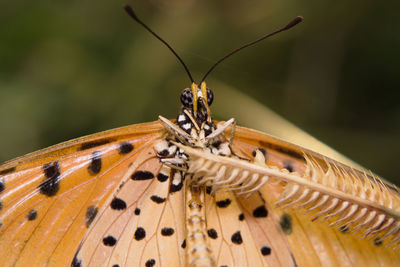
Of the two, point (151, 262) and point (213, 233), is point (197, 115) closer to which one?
point (213, 233)

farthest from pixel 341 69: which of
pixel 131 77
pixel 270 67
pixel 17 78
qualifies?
pixel 17 78

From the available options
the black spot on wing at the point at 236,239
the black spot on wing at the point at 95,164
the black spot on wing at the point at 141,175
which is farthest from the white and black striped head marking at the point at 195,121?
the black spot on wing at the point at 236,239

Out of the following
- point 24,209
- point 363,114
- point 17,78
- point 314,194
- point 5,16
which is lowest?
point 314,194

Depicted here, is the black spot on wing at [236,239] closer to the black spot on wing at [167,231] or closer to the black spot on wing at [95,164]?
the black spot on wing at [167,231]

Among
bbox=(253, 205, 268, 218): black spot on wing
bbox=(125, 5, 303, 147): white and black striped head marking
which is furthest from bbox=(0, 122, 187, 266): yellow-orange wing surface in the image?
bbox=(253, 205, 268, 218): black spot on wing

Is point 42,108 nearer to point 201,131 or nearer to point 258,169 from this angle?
point 201,131

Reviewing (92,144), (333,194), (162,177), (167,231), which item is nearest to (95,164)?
(92,144)

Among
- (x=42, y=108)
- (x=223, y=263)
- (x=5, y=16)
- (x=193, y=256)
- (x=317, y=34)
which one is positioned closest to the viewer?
(x=193, y=256)

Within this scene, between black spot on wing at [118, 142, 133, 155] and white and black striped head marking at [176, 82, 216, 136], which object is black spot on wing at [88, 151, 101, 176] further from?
white and black striped head marking at [176, 82, 216, 136]
